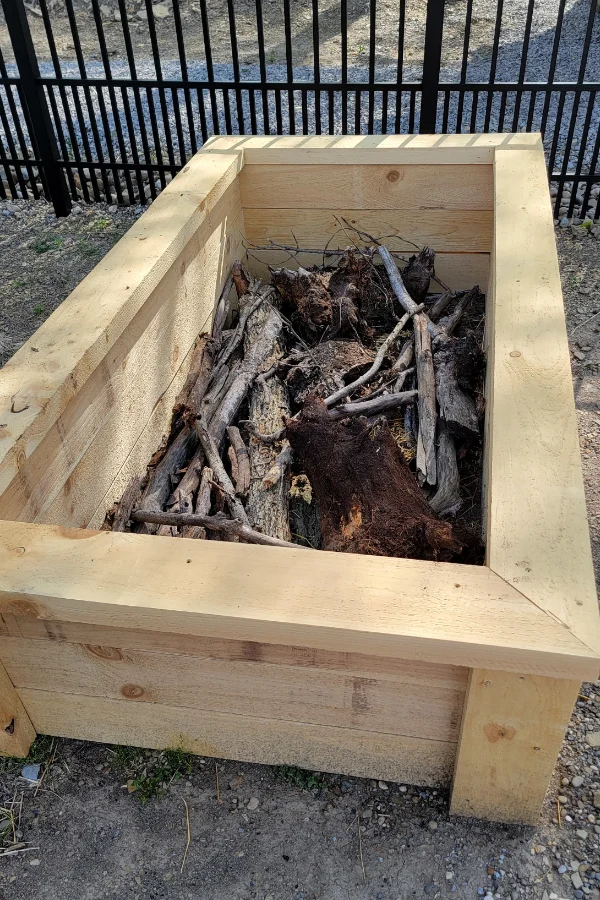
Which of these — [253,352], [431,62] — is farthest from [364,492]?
[431,62]

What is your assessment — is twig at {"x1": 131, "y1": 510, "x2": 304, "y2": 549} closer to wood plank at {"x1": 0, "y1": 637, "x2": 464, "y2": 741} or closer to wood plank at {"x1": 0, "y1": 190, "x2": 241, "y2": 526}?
wood plank at {"x1": 0, "y1": 190, "x2": 241, "y2": 526}

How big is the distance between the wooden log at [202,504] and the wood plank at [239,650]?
22.0 inches

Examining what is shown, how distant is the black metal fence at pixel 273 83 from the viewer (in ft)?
14.3

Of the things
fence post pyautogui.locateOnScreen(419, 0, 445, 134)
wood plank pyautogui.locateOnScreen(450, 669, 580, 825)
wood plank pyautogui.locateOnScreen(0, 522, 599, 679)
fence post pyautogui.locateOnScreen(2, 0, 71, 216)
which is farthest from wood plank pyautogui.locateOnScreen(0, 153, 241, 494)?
fence post pyautogui.locateOnScreen(2, 0, 71, 216)

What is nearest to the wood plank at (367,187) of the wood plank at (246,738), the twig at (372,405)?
the twig at (372,405)

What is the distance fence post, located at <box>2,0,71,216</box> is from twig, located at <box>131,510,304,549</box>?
12.4 ft

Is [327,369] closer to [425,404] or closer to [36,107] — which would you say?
[425,404]

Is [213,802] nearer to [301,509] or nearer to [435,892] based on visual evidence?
[435,892]

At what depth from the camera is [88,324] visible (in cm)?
206

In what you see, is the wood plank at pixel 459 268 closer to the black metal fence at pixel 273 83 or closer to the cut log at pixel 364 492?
the black metal fence at pixel 273 83

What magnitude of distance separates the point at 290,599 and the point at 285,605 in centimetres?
2

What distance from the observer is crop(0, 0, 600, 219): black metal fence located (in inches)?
171

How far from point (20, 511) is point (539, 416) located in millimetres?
1233

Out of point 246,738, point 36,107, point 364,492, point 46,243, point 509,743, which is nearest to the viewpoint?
point 509,743
